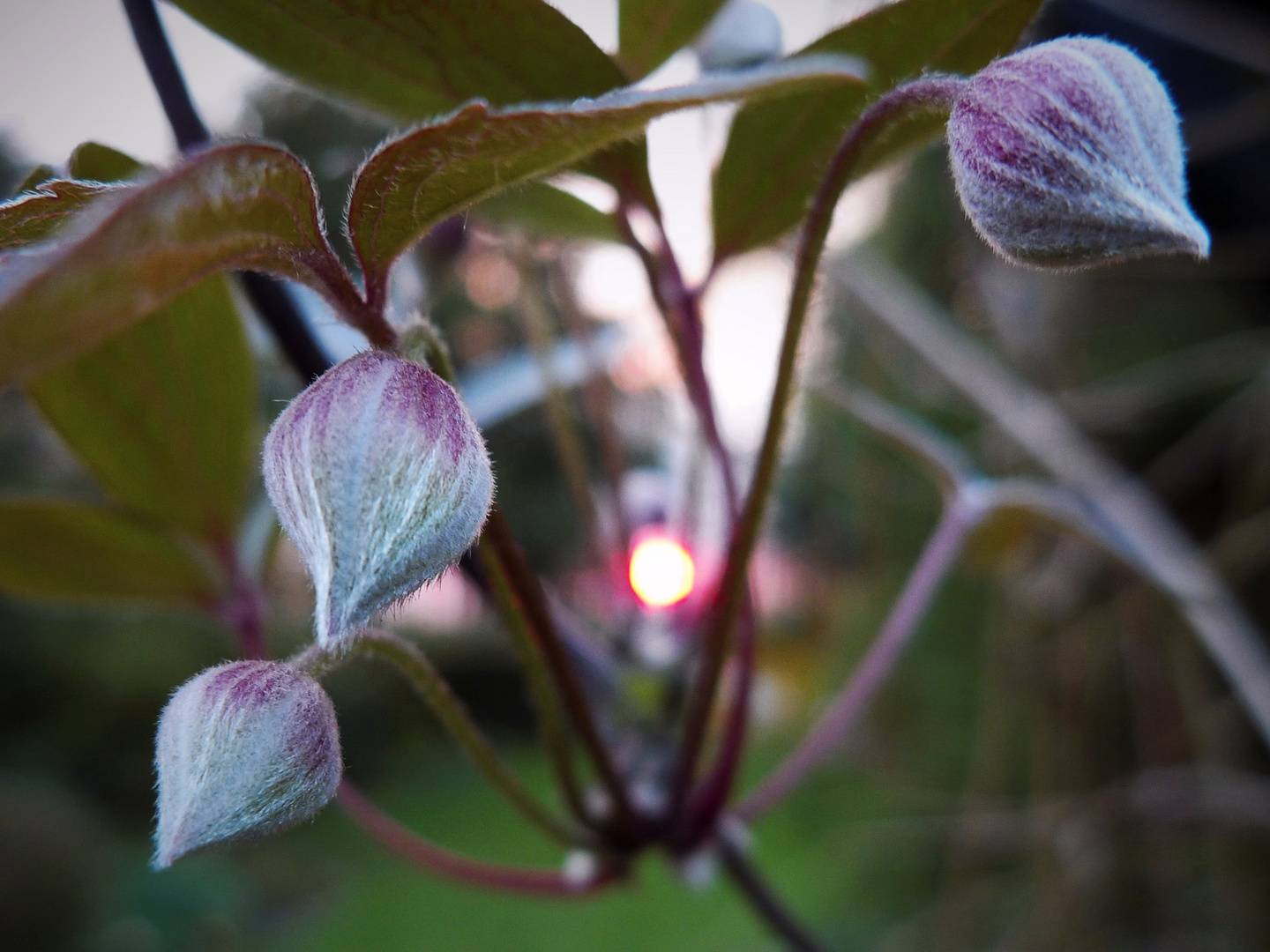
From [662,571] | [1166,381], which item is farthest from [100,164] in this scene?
[1166,381]

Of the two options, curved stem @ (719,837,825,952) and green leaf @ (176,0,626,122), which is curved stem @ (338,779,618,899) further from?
green leaf @ (176,0,626,122)

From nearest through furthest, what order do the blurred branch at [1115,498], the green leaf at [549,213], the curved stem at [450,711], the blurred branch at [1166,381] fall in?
the curved stem at [450,711]
the green leaf at [549,213]
the blurred branch at [1115,498]
the blurred branch at [1166,381]

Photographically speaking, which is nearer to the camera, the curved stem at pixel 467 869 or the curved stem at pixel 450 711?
the curved stem at pixel 450 711

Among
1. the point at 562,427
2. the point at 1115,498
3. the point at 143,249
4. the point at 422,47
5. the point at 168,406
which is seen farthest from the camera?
the point at 1115,498

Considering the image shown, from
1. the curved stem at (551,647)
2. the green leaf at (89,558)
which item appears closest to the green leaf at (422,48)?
the curved stem at (551,647)

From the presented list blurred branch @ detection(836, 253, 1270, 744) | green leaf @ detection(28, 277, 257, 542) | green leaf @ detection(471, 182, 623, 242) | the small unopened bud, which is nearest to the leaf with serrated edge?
green leaf @ detection(28, 277, 257, 542)

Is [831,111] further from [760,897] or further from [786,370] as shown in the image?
[760,897]

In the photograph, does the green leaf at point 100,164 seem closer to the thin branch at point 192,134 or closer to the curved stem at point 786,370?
the thin branch at point 192,134
